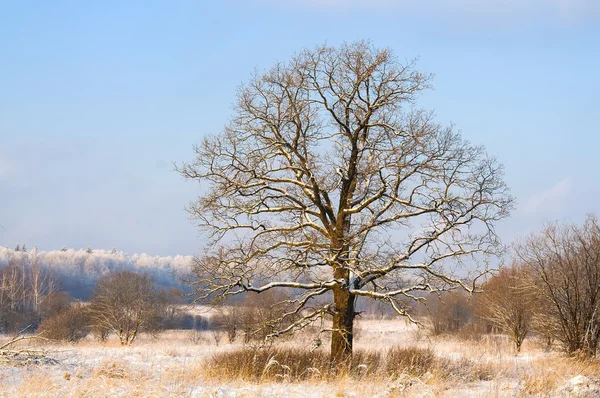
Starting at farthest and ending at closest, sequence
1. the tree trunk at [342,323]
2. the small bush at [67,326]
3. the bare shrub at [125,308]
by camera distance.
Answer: the bare shrub at [125,308]
the small bush at [67,326]
the tree trunk at [342,323]

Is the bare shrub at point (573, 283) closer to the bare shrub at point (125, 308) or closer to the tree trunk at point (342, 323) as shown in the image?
the tree trunk at point (342, 323)

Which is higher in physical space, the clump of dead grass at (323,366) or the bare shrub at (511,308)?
the bare shrub at (511,308)

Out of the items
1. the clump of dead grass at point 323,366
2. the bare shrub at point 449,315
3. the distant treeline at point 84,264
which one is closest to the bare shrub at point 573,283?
the clump of dead grass at point 323,366

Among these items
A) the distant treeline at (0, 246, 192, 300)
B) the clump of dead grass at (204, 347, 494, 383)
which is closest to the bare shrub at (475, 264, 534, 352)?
the clump of dead grass at (204, 347, 494, 383)

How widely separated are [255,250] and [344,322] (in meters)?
3.02

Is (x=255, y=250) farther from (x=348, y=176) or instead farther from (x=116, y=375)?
(x=116, y=375)

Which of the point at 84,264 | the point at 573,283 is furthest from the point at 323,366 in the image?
the point at 84,264

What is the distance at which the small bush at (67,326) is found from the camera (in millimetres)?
38531

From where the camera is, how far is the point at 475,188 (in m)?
13.3

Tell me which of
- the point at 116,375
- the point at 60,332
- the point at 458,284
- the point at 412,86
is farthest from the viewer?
the point at 60,332

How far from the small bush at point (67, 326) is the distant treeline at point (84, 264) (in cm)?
8619

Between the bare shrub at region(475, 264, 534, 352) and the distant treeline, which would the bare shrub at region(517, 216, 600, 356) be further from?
the distant treeline

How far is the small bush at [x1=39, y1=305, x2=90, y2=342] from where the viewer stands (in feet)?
126

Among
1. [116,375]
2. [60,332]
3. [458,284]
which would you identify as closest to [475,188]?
[458,284]
